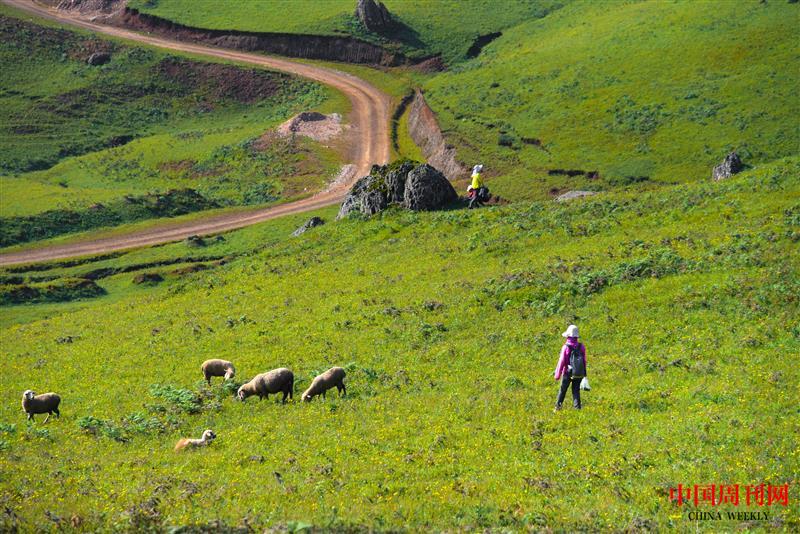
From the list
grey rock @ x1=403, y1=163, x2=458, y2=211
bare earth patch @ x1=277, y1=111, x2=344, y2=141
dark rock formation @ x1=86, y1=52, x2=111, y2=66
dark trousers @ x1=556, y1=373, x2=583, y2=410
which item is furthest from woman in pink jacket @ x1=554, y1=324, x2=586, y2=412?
dark rock formation @ x1=86, y1=52, x2=111, y2=66

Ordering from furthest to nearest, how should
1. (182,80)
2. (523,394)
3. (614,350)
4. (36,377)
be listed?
(182,80), (36,377), (614,350), (523,394)

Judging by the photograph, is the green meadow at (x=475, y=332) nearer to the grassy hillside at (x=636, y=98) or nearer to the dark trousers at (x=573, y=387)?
the grassy hillside at (x=636, y=98)

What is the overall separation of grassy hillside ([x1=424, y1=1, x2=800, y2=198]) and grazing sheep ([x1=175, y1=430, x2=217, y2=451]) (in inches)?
2022

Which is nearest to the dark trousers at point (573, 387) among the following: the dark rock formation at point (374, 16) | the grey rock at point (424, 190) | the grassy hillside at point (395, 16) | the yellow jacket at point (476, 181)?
the yellow jacket at point (476, 181)

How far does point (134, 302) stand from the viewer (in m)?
52.2

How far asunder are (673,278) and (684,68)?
202 feet

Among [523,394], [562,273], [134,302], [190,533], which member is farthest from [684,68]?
[190,533]

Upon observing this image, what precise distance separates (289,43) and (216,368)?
4272 inches

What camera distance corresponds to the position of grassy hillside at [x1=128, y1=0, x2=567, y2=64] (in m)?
128

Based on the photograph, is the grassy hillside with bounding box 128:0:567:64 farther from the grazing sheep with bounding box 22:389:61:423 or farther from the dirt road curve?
the grazing sheep with bounding box 22:389:61:423

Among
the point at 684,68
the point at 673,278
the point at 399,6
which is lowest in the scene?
the point at 673,278

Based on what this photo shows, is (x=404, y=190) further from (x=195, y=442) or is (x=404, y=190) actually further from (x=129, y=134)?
(x=129, y=134)

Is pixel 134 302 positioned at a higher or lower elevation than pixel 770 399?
lower

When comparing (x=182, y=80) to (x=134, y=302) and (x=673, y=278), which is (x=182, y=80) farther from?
(x=673, y=278)
